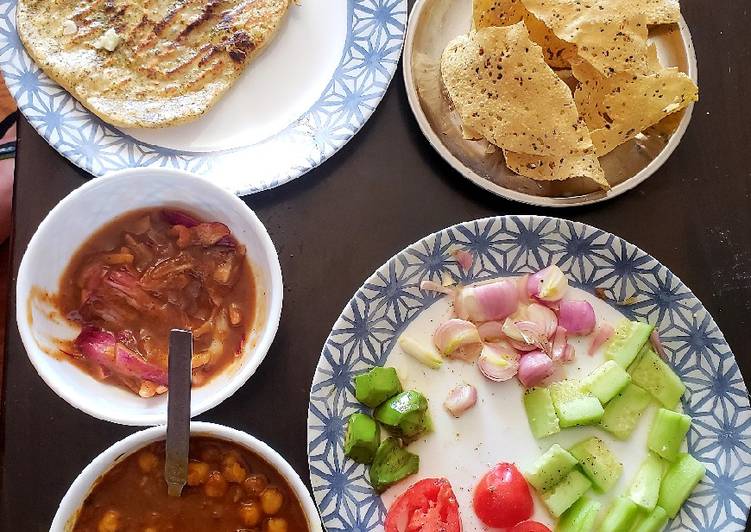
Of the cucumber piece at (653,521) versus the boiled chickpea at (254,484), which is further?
the cucumber piece at (653,521)

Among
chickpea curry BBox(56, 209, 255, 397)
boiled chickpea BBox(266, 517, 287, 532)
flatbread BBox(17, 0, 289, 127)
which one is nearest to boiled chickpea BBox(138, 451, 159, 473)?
chickpea curry BBox(56, 209, 255, 397)

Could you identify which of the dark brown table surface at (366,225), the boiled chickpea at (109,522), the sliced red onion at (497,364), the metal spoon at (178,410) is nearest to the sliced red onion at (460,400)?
the sliced red onion at (497,364)

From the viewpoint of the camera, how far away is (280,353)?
60.0 inches

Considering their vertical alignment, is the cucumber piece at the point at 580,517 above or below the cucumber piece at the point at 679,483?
below

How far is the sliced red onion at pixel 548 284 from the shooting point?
1.51 m

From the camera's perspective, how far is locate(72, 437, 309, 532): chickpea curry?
4.36 ft

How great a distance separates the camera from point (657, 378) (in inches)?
60.1

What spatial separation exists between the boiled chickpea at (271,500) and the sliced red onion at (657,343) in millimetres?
760

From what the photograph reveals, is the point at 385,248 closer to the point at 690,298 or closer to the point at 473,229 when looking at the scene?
the point at 473,229

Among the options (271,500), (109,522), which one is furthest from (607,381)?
(109,522)

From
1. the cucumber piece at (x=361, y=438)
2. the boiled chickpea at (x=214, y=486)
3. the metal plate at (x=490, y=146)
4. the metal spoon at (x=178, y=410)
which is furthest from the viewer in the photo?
the metal plate at (x=490, y=146)

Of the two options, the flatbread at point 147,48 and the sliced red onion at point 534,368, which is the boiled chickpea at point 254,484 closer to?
the sliced red onion at point 534,368

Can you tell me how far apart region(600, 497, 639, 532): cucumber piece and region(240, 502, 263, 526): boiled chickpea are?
644 millimetres

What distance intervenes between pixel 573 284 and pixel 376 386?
1.43 feet
